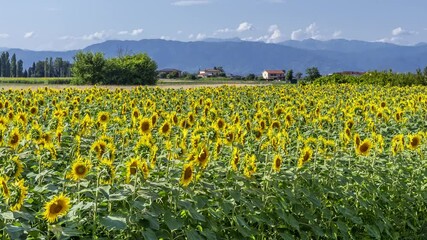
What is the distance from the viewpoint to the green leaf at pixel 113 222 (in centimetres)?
356

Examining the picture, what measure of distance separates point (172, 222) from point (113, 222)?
0.47 metres

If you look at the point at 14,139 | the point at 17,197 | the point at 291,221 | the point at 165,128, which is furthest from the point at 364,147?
the point at 17,197

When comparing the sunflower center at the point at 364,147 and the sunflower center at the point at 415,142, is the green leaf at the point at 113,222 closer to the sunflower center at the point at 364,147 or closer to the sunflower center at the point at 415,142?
the sunflower center at the point at 364,147

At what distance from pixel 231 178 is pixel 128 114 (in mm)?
5545

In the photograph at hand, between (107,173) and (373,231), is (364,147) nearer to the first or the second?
(373,231)

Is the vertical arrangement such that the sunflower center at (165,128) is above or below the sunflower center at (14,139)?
above

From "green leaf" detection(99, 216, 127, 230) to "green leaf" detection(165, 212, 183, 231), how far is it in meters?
0.38

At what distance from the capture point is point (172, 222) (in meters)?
3.93

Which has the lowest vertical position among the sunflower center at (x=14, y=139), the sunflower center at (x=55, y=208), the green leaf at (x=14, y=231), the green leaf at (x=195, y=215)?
the green leaf at (x=195, y=215)

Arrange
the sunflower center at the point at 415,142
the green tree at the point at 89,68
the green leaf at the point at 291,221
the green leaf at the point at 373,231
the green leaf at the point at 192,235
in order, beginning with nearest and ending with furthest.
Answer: the green leaf at the point at 192,235 < the green leaf at the point at 291,221 < the green leaf at the point at 373,231 < the sunflower center at the point at 415,142 < the green tree at the point at 89,68

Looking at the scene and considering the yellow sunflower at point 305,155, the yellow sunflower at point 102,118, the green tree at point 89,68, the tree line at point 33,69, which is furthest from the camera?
the tree line at point 33,69

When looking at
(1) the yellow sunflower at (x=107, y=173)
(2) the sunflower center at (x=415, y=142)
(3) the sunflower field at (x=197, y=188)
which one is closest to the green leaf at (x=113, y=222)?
(3) the sunflower field at (x=197, y=188)

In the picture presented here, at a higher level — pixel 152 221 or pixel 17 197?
pixel 17 197

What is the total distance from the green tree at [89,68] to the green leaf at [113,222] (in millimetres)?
57966
